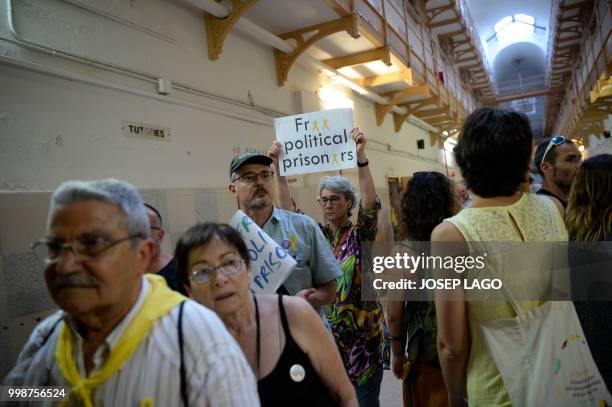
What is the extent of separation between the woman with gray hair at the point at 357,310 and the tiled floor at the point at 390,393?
4.38 ft

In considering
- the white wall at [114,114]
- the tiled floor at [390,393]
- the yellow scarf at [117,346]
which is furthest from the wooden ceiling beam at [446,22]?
the yellow scarf at [117,346]

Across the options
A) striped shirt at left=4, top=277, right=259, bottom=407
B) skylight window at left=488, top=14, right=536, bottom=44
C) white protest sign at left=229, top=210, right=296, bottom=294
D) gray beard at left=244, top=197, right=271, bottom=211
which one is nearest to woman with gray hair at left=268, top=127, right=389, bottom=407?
gray beard at left=244, top=197, right=271, bottom=211

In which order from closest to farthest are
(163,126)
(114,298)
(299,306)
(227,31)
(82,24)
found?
1. (114,298)
2. (299,306)
3. (82,24)
4. (163,126)
5. (227,31)

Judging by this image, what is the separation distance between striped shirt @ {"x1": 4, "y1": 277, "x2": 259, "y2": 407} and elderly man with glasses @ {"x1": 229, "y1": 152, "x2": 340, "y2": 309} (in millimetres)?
1274

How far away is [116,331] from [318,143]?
2605 mm

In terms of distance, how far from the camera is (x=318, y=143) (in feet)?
11.4

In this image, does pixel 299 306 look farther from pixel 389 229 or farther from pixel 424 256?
pixel 389 229

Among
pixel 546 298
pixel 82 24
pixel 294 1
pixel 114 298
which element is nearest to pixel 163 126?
pixel 82 24

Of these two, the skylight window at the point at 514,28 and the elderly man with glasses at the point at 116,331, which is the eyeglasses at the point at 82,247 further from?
→ the skylight window at the point at 514,28

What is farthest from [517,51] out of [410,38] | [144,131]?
[144,131]

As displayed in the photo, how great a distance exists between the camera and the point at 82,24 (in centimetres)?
358

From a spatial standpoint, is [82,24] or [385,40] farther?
[385,40]

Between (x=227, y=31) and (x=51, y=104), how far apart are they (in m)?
2.41

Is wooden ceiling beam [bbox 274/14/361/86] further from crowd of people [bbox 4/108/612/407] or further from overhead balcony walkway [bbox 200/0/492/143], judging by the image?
crowd of people [bbox 4/108/612/407]
